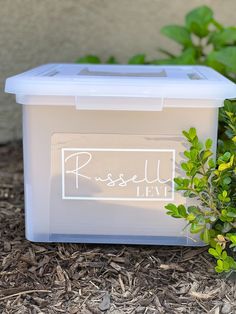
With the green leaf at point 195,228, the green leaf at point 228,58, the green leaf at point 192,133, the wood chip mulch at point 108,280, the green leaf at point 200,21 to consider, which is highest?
the green leaf at point 200,21

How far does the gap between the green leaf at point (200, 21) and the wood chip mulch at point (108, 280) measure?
79 centimetres

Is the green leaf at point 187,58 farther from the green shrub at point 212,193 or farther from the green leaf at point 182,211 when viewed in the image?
the green leaf at point 182,211

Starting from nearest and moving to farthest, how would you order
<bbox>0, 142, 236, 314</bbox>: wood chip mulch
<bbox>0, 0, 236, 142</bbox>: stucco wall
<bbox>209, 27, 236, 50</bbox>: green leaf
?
<bbox>0, 142, 236, 314</bbox>: wood chip mulch, <bbox>209, 27, 236, 50</bbox>: green leaf, <bbox>0, 0, 236, 142</bbox>: stucco wall

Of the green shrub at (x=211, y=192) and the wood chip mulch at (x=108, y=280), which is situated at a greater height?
the green shrub at (x=211, y=192)

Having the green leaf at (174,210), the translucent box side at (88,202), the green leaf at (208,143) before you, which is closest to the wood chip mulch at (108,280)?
the translucent box side at (88,202)

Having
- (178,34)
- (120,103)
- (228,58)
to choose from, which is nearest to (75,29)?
(178,34)

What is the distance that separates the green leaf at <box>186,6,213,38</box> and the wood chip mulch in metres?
0.79

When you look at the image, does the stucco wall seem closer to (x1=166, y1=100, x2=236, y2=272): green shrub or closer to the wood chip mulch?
the wood chip mulch

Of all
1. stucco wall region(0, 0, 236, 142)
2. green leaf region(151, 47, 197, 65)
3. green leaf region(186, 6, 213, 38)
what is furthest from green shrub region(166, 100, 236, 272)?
stucco wall region(0, 0, 236, 142)

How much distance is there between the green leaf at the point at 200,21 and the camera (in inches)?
69.0

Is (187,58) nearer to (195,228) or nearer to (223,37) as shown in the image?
(223,37)

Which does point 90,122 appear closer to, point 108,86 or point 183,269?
point 108,86

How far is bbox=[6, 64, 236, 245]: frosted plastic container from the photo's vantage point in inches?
46.2

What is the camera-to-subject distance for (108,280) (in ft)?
3.92
